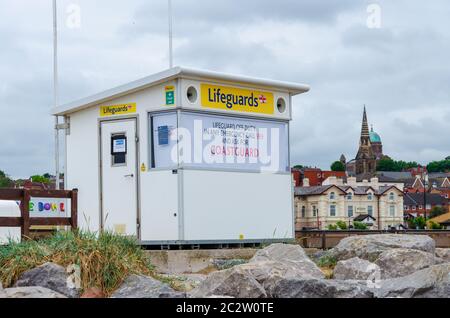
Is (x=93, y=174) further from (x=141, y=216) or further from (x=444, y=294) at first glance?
(x=444, y=294)

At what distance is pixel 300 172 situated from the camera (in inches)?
7018

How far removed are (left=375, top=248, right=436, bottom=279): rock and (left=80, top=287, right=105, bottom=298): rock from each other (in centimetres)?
409

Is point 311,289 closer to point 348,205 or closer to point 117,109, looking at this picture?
point 117,109

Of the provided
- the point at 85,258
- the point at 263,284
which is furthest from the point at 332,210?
the point at 263,284

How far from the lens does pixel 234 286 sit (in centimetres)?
1091

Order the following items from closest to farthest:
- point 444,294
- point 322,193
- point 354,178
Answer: point 444,294 → point 322,193 → point 354,178

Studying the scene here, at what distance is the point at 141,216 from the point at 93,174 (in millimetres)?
1403

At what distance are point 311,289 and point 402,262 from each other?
3.15 metres

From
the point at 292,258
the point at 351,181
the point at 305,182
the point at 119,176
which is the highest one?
the point at 351,181

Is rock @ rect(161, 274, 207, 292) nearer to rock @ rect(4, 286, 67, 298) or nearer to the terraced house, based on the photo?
rock @ rect(4, 286, 67, 298)

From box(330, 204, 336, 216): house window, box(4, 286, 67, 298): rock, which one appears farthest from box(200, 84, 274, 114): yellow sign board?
box(330, 204, 336, 216): house window
